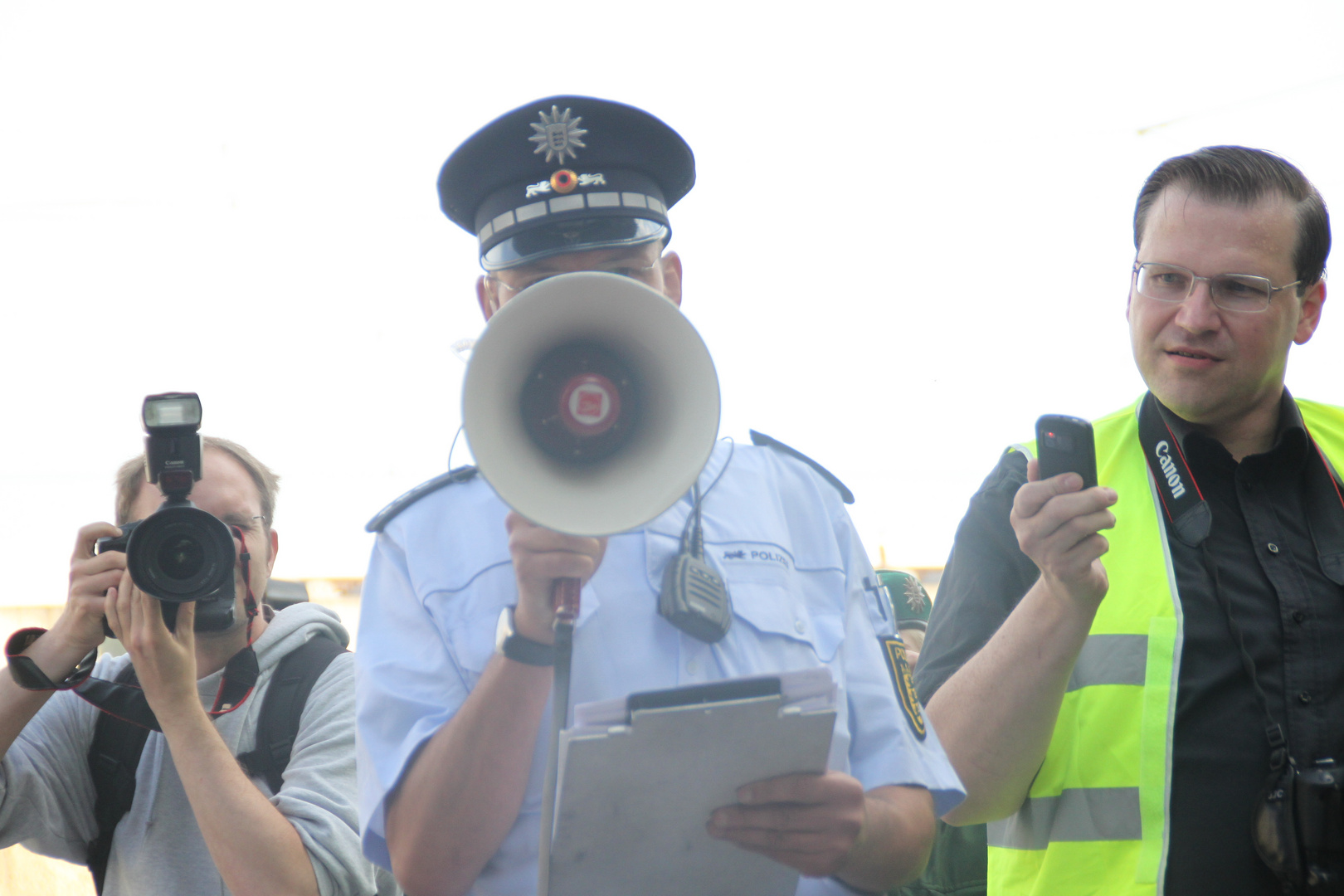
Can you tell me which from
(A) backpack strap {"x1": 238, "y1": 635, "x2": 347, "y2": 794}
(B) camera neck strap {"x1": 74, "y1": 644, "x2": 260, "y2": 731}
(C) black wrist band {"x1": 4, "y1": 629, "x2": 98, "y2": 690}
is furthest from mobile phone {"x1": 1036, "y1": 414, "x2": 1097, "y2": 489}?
(C) black wrist band {"x1": 4, "y1": 629, "x2": 98, "y2": 690}

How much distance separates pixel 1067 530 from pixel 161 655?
5.93ft

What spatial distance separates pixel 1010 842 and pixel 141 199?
7.21m

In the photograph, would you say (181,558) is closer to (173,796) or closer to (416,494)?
(173,796)

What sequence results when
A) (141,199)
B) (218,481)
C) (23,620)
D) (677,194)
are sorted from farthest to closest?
(141,199) < (23,620) < (218,481) < (677,194)

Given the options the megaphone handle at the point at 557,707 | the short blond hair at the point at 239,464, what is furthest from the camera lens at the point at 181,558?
the megaphone handle at the point at 557,707

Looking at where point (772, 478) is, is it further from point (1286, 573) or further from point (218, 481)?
point (218, 481)

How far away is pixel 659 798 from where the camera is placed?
54.8 inches

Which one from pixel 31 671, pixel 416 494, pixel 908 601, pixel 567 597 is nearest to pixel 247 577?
pixel 31 671

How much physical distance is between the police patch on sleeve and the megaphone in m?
0.63

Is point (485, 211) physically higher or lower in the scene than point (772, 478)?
higher

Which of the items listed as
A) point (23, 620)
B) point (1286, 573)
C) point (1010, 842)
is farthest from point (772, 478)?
point (23, 620)

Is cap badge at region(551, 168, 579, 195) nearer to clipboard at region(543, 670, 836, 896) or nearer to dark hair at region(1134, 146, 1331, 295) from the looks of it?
clipboard at region(543, 670, 836, 896)

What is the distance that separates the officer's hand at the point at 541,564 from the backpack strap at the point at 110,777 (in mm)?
1596

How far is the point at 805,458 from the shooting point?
2.01m
